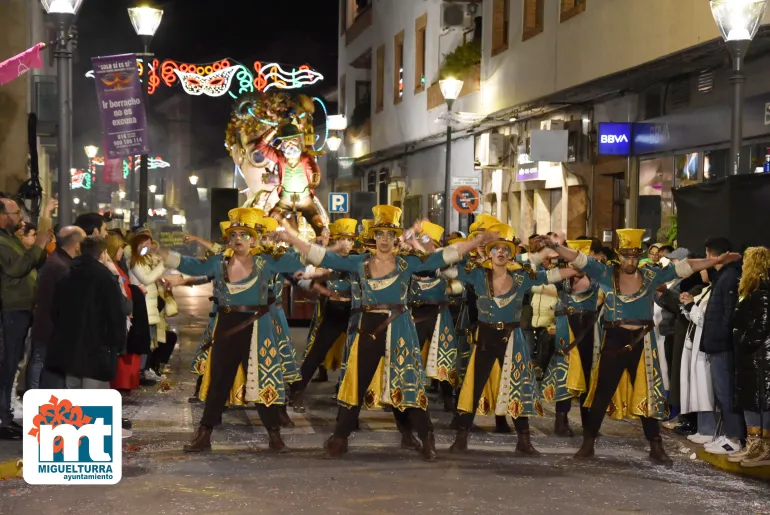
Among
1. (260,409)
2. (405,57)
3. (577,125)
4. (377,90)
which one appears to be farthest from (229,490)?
(377,90)

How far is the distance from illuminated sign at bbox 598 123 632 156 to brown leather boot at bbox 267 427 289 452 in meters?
11.3

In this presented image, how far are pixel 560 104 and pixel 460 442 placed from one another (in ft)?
44.2

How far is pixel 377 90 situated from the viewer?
40469 millimetres

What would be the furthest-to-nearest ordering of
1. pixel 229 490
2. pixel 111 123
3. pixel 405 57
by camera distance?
pixel 405 57, pixel 111 123, pixel 229 490

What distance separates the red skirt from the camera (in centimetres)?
1345

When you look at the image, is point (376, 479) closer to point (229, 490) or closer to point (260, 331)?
point (229, 490)

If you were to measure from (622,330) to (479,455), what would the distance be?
→ 1.57 m

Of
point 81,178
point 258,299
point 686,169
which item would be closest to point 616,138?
point 686,169

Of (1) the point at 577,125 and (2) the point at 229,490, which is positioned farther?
(1) the point at 577,125

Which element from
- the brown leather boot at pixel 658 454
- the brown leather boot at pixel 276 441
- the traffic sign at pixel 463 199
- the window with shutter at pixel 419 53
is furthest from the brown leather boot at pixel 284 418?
the window with shutter at pixel 419 53

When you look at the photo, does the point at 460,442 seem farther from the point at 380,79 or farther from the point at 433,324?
the point at 380,79

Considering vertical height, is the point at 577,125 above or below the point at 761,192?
above

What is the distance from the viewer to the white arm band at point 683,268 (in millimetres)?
10305

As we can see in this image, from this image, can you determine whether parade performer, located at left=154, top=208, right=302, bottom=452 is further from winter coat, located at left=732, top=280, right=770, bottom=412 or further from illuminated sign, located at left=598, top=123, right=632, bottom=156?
illuminated sign, located at left=598, top=123, right=632, bottom=156
